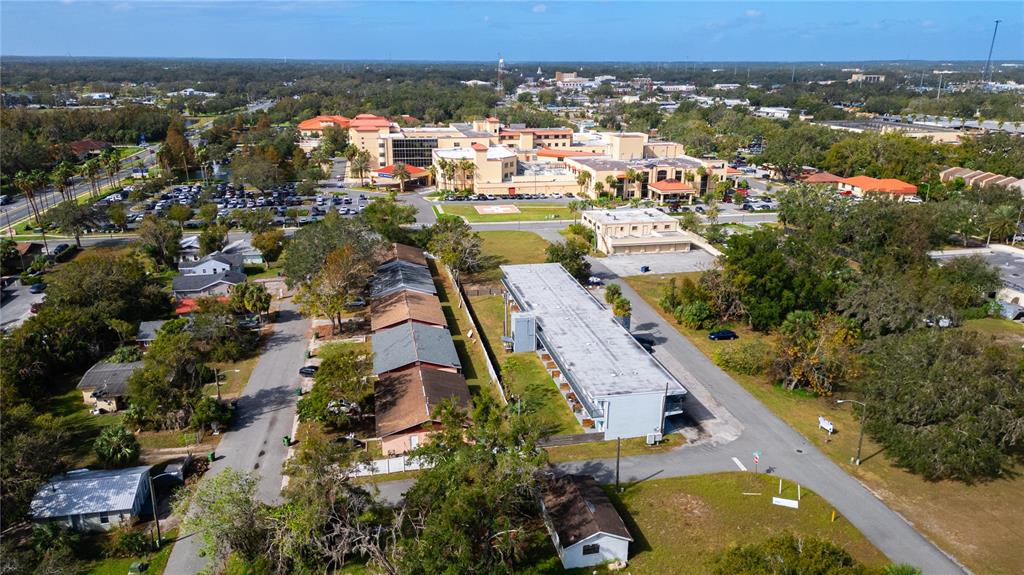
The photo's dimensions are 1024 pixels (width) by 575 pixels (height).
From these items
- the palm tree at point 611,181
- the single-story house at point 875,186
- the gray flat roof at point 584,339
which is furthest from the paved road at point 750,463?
the single-story house at point 875,186

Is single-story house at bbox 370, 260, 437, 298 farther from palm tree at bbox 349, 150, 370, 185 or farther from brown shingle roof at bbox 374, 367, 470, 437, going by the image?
palm tree at bbox 349, 150, 370, 185

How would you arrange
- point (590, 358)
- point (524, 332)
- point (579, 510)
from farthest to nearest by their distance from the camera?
1. point (524, 332)
2. point (590, 358)
3. point (579, 510)

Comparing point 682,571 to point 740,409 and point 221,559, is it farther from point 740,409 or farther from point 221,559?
point 221,559

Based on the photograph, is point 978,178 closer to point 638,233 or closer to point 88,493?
point 638,233

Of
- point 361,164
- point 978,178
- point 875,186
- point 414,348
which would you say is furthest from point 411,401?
point 978,178

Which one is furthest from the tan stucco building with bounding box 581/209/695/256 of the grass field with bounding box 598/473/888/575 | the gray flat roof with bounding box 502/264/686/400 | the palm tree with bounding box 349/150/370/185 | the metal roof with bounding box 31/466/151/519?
the metal roof with bounding box 31/466/151/519

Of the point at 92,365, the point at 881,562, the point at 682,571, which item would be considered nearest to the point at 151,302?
the point at 92,365
